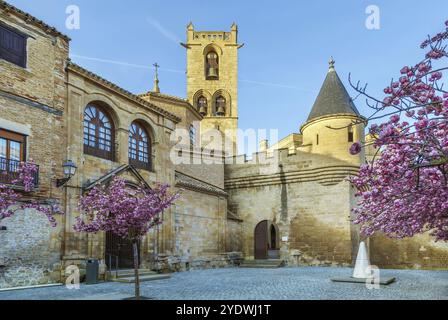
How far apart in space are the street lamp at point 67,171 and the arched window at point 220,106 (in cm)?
2203

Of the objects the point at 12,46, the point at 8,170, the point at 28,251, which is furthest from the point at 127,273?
the point at 12,46

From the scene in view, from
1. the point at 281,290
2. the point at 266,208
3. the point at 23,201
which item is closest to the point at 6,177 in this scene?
the point at 23,201

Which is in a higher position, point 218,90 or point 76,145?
point 218,90

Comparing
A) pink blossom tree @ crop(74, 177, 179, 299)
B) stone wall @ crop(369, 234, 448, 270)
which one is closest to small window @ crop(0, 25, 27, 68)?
pink blossom tree @ crop(74, 177, 179, 299)

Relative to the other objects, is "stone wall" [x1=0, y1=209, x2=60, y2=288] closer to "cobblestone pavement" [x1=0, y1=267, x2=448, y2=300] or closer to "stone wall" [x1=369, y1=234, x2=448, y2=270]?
"cobblestone pavement" [x1=0, y1=267, x2=448, y2=300]

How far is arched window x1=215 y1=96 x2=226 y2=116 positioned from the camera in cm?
3571

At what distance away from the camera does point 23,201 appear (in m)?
13.1

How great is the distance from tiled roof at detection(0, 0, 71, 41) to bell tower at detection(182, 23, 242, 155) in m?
20.8

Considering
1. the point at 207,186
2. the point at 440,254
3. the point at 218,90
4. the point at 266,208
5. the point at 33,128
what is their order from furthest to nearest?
1. the point at 218,90
2. the point at 266,208
3. the point at 207,186
4. the point at 440,254
5. the point at 33,128

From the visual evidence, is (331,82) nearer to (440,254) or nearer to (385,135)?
(440,254)

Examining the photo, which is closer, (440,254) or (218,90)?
(440,254)

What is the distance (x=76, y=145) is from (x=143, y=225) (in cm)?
577

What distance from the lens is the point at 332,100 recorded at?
2377cm

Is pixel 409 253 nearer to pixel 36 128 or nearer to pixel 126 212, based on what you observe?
pixel 126 212
